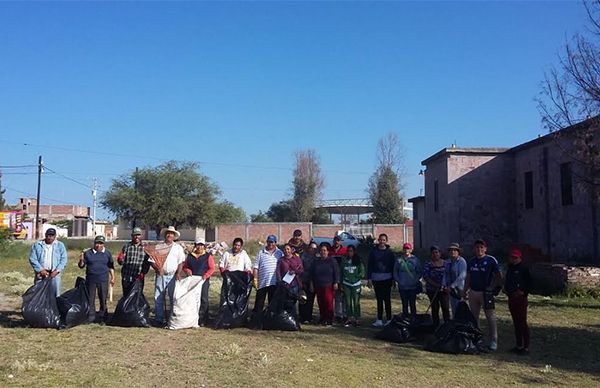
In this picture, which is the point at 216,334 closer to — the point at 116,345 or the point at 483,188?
the point at 116,345

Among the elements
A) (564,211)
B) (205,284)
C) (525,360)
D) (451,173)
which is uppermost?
(451,173)

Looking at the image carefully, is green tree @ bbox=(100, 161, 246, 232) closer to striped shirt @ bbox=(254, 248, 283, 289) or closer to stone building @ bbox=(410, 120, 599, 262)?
stone building @ bbox=(410, 120, 599, 262)

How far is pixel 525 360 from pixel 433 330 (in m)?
1.66

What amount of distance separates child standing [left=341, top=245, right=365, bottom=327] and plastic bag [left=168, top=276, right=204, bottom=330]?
9.05 feet

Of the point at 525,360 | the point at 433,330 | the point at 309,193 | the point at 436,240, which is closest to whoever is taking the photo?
the point at 525,360

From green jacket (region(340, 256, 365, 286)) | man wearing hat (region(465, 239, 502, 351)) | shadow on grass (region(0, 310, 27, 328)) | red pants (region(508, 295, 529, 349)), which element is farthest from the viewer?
green jacket (region(340, 256, 365, 286))

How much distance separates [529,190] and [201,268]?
1943 cm

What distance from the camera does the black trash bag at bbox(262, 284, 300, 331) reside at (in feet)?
33.6

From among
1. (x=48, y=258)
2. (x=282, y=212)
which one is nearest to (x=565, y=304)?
(x=48, y=258)

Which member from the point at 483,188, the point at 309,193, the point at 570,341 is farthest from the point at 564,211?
the point at 309,193

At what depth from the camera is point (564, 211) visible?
22.5m

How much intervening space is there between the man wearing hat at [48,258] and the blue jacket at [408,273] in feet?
20.1

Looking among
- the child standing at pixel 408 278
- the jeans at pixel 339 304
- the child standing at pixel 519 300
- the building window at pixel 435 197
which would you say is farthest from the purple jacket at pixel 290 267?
the building window at pixel 435 197

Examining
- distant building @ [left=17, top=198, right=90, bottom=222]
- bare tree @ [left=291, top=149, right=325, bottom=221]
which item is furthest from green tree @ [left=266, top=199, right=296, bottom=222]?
distant building @ [left=17, top=198, right=90, bottom=222]
